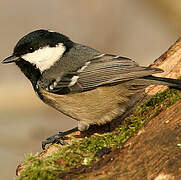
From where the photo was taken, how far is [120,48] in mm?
6691

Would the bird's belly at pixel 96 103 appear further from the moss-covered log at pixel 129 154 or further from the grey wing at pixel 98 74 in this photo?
the moss-covered log at pixel 129 154

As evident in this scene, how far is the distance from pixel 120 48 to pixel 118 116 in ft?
9.16

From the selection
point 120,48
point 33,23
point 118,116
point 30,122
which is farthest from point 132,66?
point 33,23

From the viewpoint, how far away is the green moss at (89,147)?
2.87 m

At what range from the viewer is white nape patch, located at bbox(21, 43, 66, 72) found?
4188mm

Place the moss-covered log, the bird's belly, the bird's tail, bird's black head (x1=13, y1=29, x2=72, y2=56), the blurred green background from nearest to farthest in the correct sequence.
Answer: the moss-covered log < the bird's tail < the bird's belly < bird's black head (x1=13, y1=29, x2=72, y2=56) < the blurred green background

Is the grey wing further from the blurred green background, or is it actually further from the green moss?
the blurred green background

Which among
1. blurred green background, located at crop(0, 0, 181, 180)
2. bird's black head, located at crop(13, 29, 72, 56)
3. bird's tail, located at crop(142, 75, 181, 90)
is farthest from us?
blurred green background, located at crop(0, 0, 181, 180)

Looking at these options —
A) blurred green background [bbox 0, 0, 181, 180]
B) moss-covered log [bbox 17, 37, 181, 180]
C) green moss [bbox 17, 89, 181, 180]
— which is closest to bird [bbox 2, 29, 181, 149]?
green moss [bbox 17, 89, 181, 180]

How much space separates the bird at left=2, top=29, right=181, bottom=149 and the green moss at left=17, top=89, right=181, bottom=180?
226mm

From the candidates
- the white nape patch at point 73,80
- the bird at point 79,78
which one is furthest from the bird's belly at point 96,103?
the white nape patch at point 73,80

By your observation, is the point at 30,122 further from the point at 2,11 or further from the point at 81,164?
the point at 81,164

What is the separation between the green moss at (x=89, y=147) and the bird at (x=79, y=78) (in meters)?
0.23

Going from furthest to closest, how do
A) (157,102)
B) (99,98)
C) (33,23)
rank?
(33,23), (99,98), (157,102)
